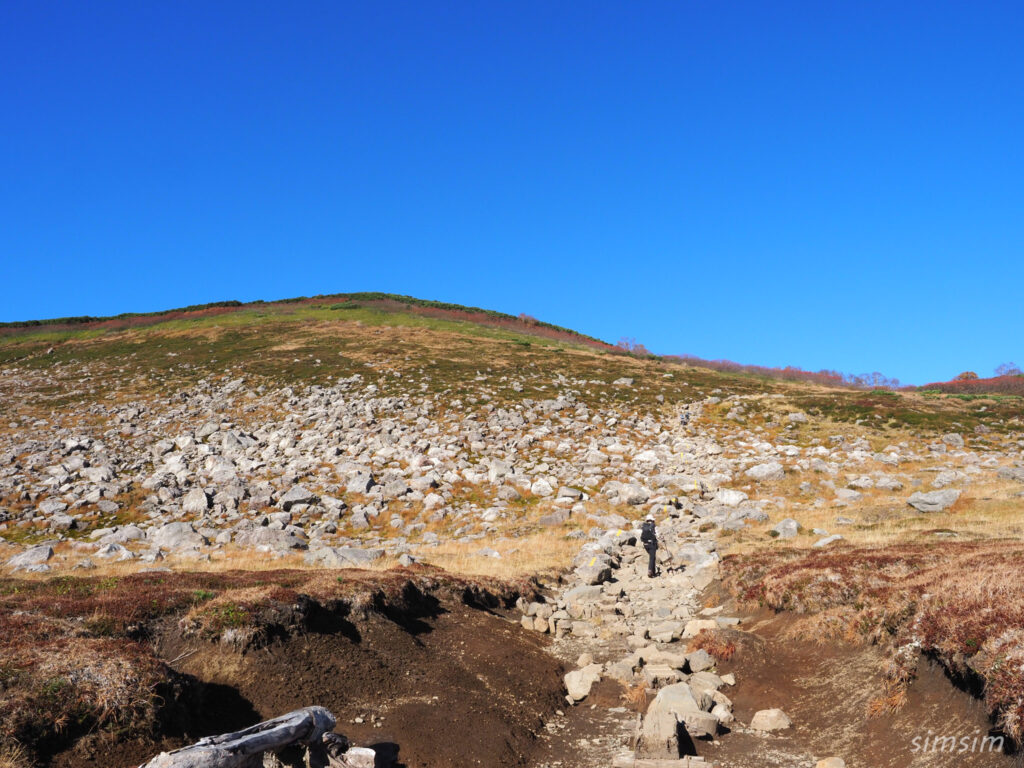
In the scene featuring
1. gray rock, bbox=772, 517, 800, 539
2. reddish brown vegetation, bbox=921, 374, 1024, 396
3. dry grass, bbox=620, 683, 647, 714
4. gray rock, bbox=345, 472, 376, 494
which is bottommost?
dry grass, bbox=620, 683, 647, 714

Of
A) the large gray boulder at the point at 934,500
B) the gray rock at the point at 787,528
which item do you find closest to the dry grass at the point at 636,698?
the gray rock at the point at 787,528

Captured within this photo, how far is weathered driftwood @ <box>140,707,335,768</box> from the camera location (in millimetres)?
6434

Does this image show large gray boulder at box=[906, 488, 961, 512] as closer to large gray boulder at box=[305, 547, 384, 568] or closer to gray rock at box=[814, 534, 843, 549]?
gray rock at box=[814, 534, 843, 549]

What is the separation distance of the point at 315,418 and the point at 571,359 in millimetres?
30067

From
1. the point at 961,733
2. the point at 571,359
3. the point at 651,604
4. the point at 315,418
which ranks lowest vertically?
the point at 651,604

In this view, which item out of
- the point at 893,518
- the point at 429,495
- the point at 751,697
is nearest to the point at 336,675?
the point at 751,697

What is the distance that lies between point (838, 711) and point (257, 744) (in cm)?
980

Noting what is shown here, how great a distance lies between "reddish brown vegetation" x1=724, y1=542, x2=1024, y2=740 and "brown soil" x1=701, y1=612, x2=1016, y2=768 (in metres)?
0.37

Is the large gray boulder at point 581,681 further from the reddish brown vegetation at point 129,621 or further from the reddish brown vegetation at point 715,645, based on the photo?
the reddish brown vegetation at point 129,621

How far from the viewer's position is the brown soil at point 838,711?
8.80 meters

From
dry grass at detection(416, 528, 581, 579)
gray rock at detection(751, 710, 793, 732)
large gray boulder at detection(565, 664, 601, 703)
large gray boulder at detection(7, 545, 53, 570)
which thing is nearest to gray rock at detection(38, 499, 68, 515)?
large gray boulder at detection(7, 545, 53, 570)

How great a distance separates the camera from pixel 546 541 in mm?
27766

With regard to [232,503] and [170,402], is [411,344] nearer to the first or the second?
[170,402]

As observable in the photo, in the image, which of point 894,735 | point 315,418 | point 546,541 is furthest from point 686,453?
point 894,735
